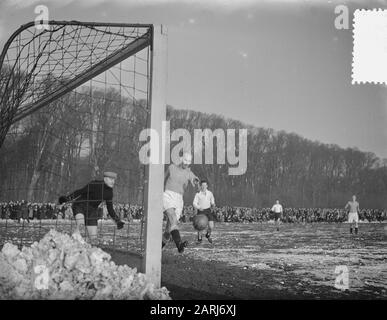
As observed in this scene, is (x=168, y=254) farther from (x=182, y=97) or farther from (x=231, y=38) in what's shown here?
(x=231, y=38)

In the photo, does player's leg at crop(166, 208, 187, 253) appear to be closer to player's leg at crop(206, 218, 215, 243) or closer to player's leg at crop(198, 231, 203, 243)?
player's leg at crop(198, 231, 203, 243)

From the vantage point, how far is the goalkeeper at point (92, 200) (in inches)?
152

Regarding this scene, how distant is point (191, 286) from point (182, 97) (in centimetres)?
142

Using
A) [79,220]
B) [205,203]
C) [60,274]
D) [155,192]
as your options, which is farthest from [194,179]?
[60,274]

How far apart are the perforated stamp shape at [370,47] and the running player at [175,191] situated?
145 cm

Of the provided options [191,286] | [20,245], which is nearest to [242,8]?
[191,286]

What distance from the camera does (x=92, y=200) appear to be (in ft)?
12.7

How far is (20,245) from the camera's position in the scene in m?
3.67

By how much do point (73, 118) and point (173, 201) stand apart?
1141mm

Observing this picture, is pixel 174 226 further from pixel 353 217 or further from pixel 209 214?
pixel 353 217

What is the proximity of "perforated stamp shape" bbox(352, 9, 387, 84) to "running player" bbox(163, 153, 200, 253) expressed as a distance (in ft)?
4.77

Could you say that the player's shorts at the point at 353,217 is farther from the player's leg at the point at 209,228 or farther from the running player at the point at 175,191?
the running player at the point at 175,191

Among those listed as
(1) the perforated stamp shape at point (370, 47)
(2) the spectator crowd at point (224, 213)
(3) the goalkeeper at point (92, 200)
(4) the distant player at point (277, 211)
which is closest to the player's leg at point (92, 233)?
(3) the goalkeeper at point (92, 200)
